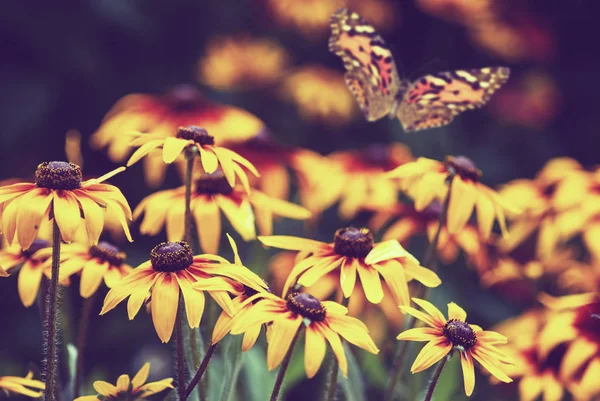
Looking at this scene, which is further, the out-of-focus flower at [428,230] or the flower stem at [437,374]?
the out-of-focus flower at [428,230]

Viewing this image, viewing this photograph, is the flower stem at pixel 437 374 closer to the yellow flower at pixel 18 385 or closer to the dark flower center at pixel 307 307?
the dark flower center at pixel 307 307

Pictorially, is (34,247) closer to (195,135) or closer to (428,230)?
(195,135)

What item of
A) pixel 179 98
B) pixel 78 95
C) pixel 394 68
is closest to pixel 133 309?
pixel 394 68

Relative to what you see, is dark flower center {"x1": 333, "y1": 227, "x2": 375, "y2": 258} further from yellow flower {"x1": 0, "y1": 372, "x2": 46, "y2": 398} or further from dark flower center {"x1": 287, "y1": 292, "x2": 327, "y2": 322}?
yellow flower {"x1": 0, "y1": 372, "x2": 46, "y2": 398}

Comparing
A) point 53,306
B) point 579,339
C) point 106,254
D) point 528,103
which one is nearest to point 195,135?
point 106,254

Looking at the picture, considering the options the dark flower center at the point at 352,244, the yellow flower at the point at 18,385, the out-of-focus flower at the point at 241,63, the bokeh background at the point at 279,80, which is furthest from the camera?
the out-of-focus flower at the point at 241,63

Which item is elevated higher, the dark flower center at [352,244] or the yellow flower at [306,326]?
the dark flower center at [352,244]

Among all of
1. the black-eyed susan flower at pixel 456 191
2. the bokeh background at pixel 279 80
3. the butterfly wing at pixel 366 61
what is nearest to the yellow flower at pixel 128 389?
the black-eyed susan flower at pixel 456 191
